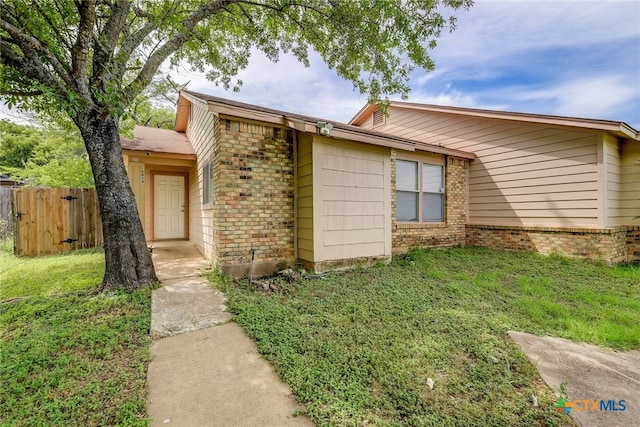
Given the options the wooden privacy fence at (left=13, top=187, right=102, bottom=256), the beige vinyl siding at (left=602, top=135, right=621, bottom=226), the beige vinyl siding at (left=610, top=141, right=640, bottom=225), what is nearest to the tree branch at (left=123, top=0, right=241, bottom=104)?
the wooden privacy fence at (left=13, top=187, right=102, bottom=256)

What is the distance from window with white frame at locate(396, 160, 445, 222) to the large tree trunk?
5.67m

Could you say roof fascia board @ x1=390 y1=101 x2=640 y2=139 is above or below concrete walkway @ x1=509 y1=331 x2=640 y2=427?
above

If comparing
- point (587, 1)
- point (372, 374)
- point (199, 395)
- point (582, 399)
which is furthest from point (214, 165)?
point (587, 1)

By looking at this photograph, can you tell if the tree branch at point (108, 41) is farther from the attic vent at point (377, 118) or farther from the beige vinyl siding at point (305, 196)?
the attic vent at point (377, 118)

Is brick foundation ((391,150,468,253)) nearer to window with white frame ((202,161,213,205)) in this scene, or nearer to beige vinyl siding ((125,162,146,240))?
window with white frame ((202,161,213,205))

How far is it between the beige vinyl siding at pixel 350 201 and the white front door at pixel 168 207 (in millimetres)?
6315

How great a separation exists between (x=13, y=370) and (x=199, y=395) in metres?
1.63

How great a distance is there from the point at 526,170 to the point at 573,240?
6.63ft

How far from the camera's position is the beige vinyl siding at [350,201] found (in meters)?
5.11

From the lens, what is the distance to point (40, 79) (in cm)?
356

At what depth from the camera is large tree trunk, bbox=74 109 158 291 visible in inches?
159

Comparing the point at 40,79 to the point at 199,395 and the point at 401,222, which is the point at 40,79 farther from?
the point at 401,222

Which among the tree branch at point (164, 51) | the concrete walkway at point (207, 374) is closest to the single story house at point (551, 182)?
the tree branch at point (164, 51)

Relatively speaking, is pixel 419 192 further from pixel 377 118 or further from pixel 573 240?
pixel 377 118
